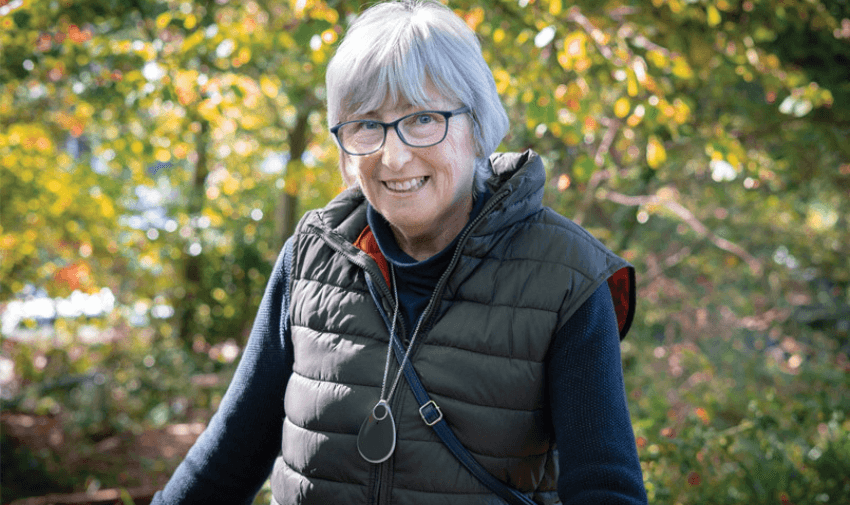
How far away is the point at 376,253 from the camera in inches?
61.1

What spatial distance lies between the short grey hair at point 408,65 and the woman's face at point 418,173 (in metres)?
0.03

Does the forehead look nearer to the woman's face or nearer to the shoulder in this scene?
the woman's face

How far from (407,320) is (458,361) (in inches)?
6.1

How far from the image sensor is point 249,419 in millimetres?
1597

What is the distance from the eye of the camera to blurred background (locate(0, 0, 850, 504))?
306 centimetres

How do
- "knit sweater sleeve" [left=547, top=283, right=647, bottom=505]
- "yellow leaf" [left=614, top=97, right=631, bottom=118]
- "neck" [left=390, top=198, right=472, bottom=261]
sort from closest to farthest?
1. "knit sweater sleeve" [left=547, top=283, right=647, bottom=505]
2. "neck" [left=390, top=198, right=472, bottom=261]
3. "yellow leaf" [left=614, top=97, right=631, bottom=118]

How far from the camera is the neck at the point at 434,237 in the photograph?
1.52 m

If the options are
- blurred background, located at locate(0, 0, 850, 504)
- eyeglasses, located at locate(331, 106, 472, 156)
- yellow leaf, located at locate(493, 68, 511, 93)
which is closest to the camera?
eyeglasses, located at locate(331, 106, 472, 156)

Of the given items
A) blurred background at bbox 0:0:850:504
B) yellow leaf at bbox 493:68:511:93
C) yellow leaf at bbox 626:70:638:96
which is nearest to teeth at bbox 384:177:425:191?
blurred background at bbox 0:0:850:504

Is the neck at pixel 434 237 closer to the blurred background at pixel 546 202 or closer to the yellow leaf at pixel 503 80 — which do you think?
the blurred background at pixel 546 202

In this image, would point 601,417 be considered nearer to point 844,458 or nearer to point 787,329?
point 844,458

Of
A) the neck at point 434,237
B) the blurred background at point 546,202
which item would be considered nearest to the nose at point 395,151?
the neck at point 434,237

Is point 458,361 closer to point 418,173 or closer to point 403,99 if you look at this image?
point 418,173

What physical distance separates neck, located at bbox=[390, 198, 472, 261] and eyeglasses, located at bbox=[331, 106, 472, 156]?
20 cm
